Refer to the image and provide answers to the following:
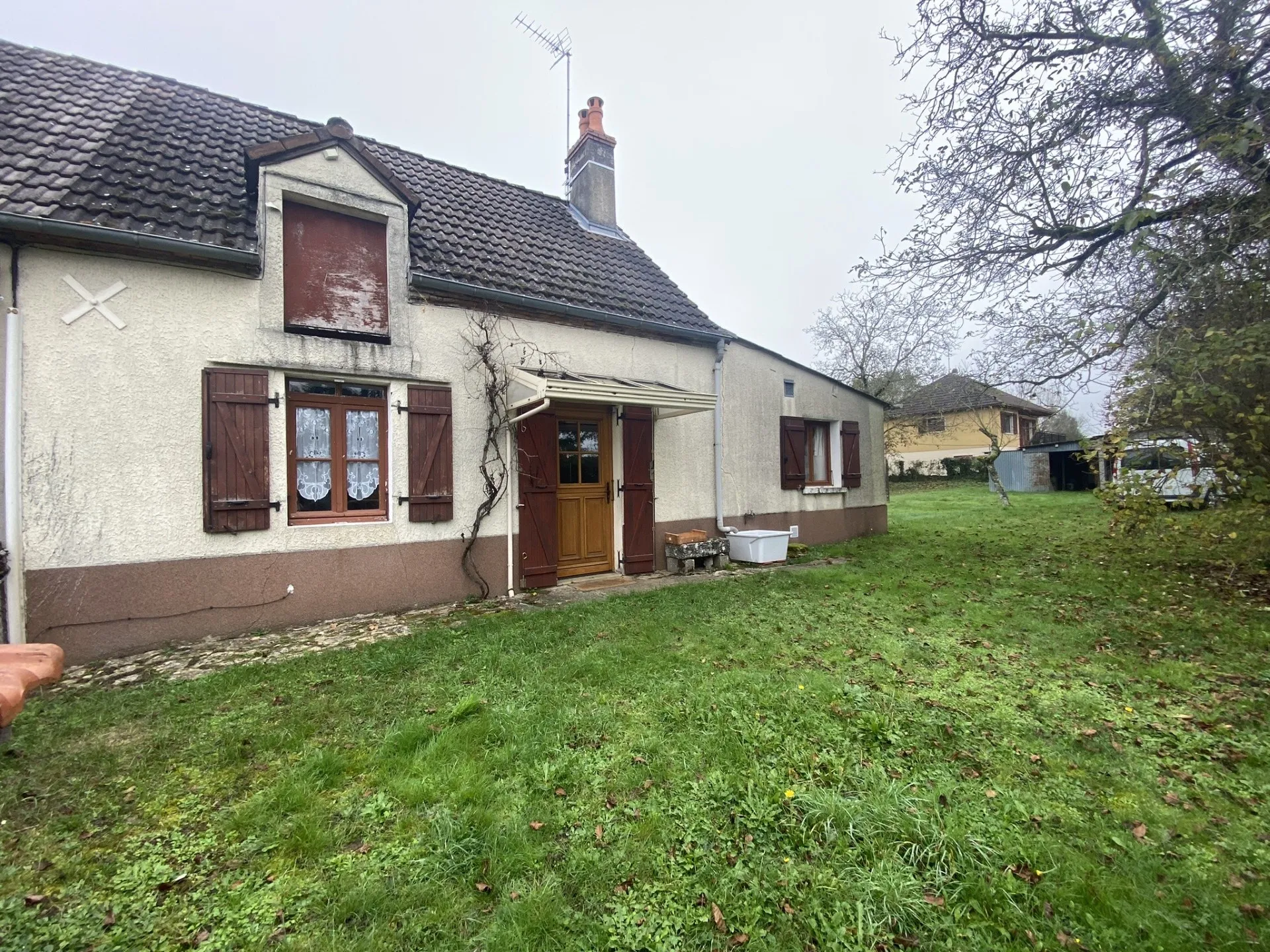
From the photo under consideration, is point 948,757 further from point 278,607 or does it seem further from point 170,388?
point 170,388

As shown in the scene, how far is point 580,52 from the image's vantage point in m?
10.5

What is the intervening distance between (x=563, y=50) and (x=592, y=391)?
29.5 feet

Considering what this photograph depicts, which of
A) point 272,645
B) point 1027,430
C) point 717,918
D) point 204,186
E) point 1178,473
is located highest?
point 204,186

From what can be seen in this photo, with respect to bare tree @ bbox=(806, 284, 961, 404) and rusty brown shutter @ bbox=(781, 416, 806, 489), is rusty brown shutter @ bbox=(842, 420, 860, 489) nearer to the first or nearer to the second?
rusty brown shutter @ bbox=(781, 416, 806, 489)

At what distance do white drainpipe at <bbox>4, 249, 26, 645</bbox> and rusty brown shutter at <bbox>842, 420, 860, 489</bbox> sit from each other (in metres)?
11.7

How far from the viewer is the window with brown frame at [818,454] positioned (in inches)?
419

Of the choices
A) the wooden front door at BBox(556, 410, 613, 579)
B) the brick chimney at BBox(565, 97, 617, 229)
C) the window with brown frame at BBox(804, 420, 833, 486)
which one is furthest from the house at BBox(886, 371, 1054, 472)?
the wooden front door at BBox(556, 410, 613, 579)

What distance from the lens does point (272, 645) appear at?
474 centimetres

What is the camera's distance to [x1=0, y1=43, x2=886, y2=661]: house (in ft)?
14.6

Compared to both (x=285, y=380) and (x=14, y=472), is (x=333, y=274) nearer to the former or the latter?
(x=285, y=380)

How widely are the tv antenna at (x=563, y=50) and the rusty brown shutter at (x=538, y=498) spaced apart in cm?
707

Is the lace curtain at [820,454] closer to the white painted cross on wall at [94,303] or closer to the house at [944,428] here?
the white painted cross on wall at [94,303]

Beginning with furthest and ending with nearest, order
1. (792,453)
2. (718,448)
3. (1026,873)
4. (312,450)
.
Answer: (792,453)
(718,448)
(312,450)
(1026,873)

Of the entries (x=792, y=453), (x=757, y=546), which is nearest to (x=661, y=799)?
(x=757, y=546)
